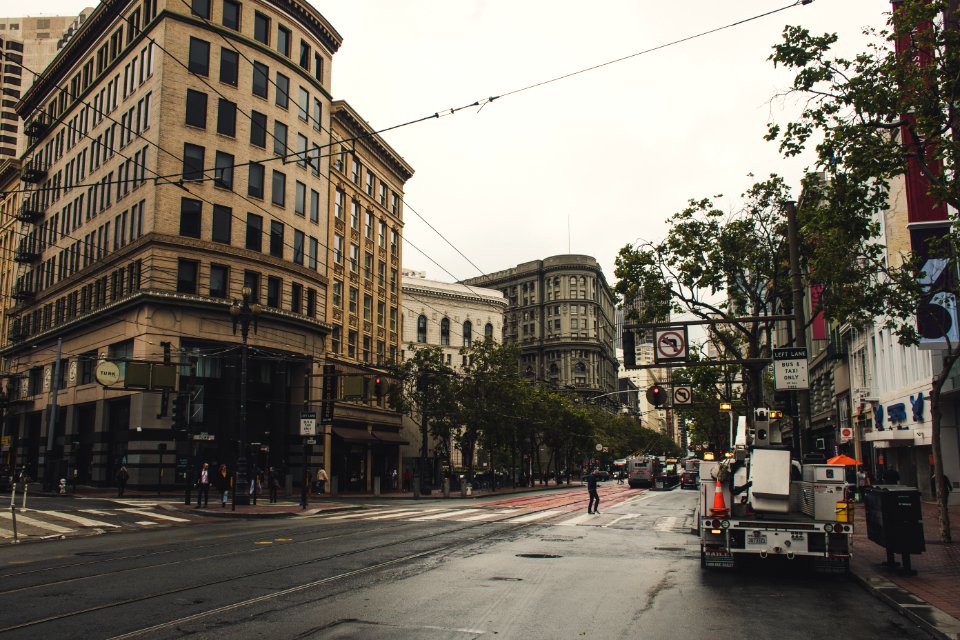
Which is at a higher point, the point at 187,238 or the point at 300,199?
the point at 300,199

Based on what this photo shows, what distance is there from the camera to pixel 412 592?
10562 mm

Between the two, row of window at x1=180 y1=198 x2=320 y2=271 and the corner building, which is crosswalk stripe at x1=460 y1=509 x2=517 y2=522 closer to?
the corner building

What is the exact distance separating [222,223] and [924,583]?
40189 mm

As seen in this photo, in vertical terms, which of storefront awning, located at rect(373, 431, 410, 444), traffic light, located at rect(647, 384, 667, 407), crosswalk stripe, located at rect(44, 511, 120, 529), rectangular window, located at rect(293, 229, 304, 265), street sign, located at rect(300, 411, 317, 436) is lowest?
crosswalk stripe, located at rect(44, 511, 120, 529)

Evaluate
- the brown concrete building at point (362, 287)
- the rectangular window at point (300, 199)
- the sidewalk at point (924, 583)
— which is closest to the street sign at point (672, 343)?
the sidewalk at point (924, 583)

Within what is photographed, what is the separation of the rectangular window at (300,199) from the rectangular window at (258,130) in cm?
351

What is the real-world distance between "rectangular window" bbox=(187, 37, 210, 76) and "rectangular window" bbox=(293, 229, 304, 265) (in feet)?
35.4

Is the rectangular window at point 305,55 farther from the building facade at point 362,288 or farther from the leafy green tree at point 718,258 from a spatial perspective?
the leafy green tree at point 718,258

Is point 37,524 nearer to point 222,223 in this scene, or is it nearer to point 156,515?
point 156,515

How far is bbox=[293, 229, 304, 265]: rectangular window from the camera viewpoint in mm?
48844

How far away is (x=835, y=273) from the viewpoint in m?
17.7

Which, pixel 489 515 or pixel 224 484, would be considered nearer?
pixel 489 515

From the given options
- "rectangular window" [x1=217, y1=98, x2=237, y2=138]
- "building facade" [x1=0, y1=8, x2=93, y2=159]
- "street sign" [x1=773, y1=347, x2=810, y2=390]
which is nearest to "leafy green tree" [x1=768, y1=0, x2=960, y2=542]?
"street sign" [x1=773, y1=347, x2=810, y2=390]

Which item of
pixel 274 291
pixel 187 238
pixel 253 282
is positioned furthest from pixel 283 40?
pixel 274 291
